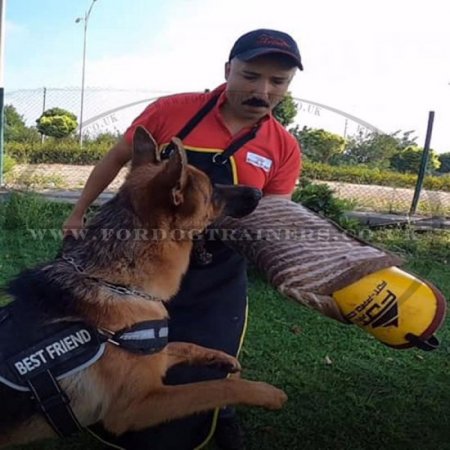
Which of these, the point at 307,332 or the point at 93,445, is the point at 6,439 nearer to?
the point at 93,445

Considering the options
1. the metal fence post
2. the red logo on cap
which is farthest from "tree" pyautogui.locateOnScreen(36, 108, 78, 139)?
the red logo on cap

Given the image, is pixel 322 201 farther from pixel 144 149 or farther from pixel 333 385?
pixel 144 149

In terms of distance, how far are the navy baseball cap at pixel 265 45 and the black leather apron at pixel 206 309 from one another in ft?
1.06

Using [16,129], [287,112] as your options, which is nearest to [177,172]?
[287,112]

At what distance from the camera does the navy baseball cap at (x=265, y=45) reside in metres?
2.59

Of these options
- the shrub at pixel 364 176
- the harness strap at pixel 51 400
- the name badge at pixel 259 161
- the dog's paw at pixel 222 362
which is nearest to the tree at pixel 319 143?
the shrub at pixel 364 176

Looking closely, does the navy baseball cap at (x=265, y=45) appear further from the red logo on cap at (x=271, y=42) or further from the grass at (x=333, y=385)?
the grass at (x=333, y=385)

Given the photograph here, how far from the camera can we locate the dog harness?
6.88ft

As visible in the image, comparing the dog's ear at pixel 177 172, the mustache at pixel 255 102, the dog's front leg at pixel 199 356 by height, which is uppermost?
the mustache at pixel 255 102

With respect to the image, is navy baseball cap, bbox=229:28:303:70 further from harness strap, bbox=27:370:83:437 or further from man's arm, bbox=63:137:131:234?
harness strap, bbox=27:370:83:437

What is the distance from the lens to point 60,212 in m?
7.23

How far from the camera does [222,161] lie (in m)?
2.76

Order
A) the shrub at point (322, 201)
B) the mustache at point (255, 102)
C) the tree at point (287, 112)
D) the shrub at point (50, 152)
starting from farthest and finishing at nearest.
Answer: the shrub at point (50, 152) → the tree at point (287, 112) → the shrub at point (322, 201) → the mustache at point (255, 102)

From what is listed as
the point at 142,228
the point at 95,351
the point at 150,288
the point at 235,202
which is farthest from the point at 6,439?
the point at 235,202
